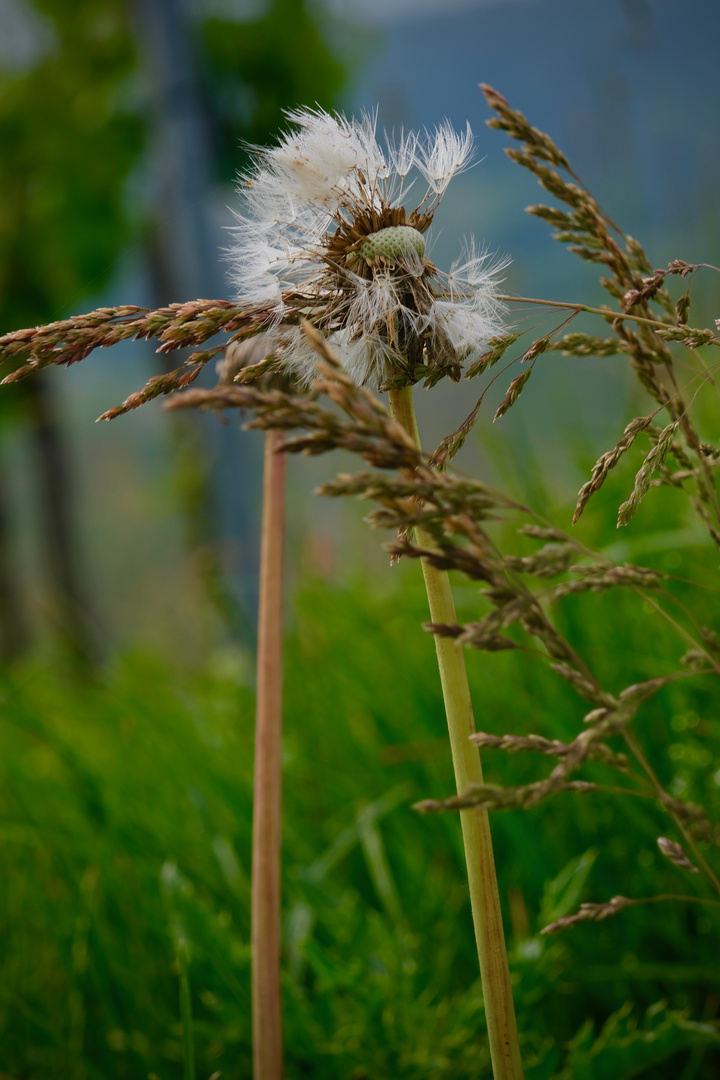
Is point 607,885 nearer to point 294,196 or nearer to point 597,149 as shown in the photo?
point 294,196

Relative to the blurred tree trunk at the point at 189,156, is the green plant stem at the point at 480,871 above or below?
below

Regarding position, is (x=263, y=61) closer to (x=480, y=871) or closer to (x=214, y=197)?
(x=214, y=197)

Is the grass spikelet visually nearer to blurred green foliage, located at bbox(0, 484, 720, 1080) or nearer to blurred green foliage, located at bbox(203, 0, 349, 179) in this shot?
blurred green foliage, located at bbox(0, 484, 720, 1080)

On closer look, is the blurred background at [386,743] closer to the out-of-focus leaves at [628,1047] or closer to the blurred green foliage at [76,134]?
the out-of-focus leaves at [628,1047]

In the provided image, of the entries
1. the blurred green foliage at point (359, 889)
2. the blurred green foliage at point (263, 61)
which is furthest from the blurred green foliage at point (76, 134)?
the blurred green foliage at point (359, 889)

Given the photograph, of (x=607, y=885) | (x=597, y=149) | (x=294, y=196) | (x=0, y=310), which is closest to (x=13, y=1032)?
(x=607, y=885)

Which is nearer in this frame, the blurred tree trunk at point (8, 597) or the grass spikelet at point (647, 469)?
the grass spikelet at point (647, 469)
